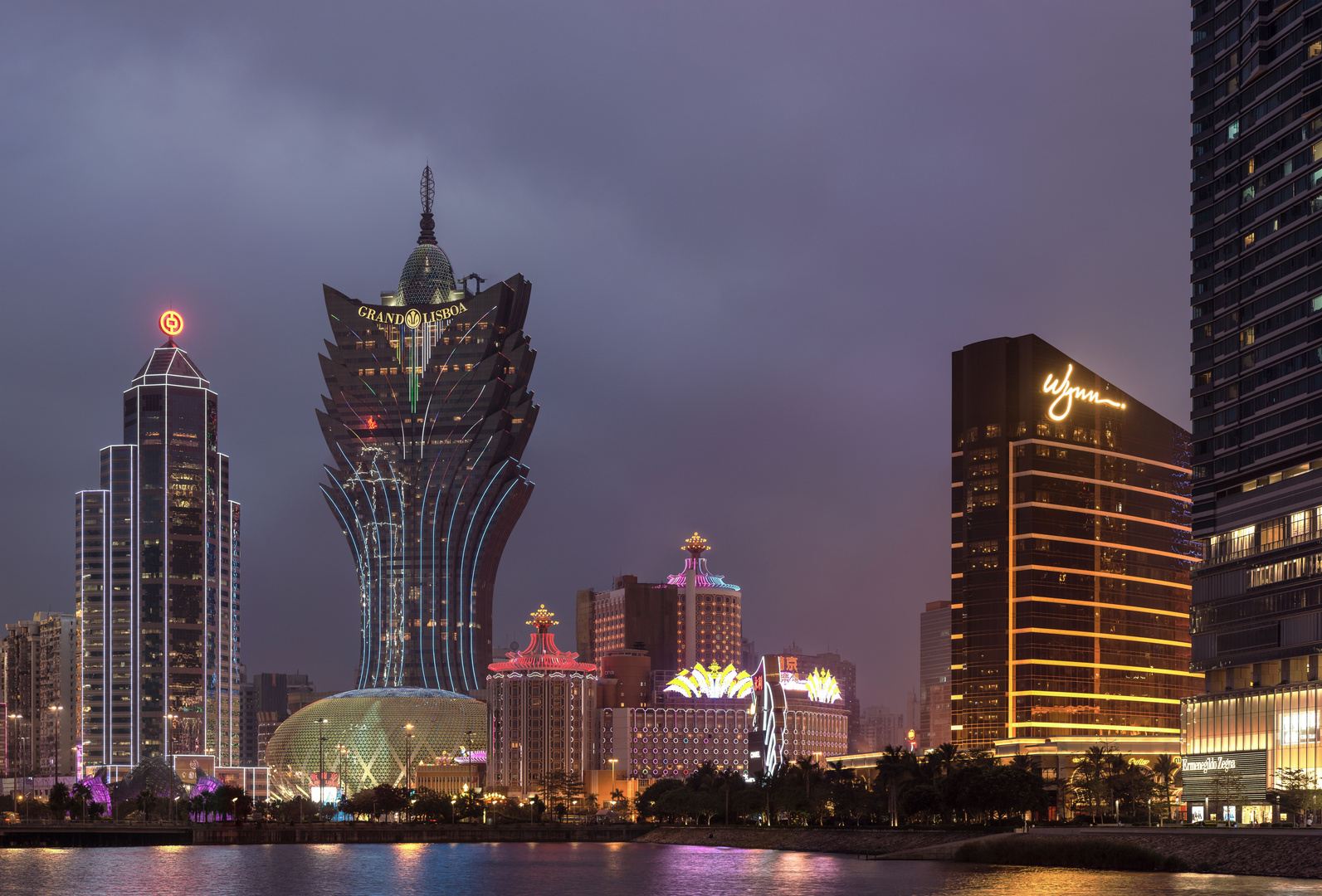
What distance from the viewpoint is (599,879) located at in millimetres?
156875

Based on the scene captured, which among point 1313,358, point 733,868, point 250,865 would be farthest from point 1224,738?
point 250,865

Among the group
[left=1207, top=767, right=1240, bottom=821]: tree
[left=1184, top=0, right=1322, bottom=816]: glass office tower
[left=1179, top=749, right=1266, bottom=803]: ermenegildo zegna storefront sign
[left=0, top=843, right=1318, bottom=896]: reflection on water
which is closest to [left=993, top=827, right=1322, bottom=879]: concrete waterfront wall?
[left=0, top=843, right=1318, bottom=896]: reflection on water

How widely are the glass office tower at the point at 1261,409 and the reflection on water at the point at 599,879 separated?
40402 millimetres

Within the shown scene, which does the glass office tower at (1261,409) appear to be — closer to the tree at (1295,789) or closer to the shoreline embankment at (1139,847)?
the tree at (1295,789)

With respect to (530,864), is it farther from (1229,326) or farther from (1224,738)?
(1229,326)

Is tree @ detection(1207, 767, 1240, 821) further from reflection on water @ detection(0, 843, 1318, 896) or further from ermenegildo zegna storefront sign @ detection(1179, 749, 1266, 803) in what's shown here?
reflection on water @ detection(0, 843, 1318, 896)

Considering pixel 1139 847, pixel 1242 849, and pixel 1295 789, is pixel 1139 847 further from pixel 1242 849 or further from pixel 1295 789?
pixel 1295 789

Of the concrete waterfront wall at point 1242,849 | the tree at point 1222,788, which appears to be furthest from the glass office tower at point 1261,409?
the concrete waterfront wall at point 1242,849

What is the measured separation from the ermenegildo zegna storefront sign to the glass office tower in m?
0.30

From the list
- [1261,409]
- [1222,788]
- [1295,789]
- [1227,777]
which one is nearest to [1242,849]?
[1295,789]

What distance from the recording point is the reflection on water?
12875cm

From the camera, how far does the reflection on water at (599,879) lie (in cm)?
12875

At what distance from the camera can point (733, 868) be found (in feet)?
559

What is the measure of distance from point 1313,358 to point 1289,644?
106 feet
